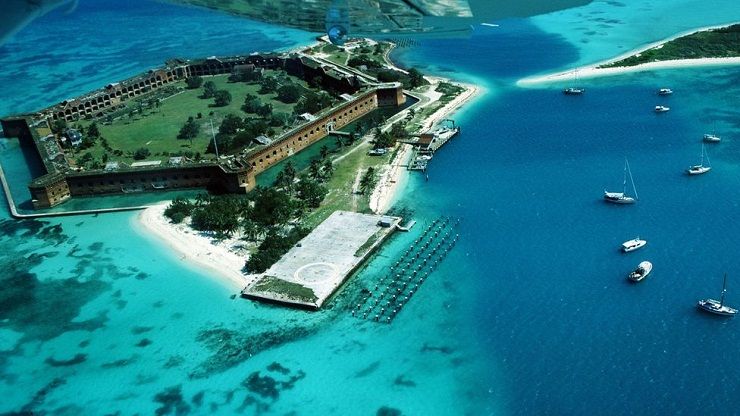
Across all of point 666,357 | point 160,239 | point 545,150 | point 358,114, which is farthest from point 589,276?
point 358,114

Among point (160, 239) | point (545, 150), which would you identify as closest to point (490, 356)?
point (160, 239)

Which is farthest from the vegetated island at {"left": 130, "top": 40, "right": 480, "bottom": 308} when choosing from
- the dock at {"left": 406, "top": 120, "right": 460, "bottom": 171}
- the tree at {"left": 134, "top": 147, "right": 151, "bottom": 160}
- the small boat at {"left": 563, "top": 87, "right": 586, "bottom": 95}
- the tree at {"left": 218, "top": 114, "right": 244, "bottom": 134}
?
the small boat at {"left": 563, "top": 87, "right": 586, "bottom": 95}

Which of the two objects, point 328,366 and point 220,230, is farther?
point 220,230

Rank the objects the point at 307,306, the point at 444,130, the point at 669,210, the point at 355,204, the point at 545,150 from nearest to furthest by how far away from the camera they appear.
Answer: the point at 307,306, the point at 669,210, the point at 355,204, the point at 545,150, the point at 444,130

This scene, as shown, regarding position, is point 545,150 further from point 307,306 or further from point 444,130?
point 307,306

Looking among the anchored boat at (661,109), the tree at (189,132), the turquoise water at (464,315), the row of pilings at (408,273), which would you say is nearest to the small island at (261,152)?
the tree at (189,132)

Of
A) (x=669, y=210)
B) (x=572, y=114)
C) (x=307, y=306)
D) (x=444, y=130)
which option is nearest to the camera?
(x=307, y=306)

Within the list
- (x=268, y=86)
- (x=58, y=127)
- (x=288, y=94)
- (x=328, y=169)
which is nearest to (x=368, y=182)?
(x=328, y=169)
